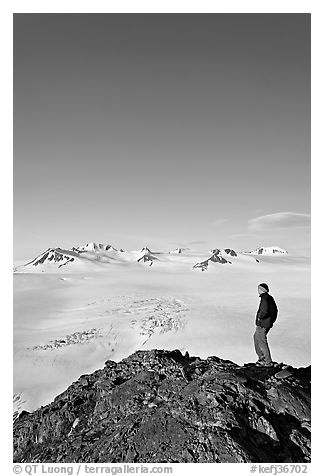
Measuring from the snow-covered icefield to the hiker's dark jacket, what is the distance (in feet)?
17.4

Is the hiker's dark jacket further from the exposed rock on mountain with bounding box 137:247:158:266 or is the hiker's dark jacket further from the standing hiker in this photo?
the exposed rock on mountain with bounding box 137:247:158:266

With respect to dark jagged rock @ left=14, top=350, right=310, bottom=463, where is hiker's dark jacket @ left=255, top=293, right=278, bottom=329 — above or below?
above

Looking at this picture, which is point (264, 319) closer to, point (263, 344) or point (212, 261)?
point (263, 344)

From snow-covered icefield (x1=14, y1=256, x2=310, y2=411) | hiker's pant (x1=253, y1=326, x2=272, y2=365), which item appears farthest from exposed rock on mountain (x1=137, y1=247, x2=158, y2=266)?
hiker's pant (x1=253, y1=326, x2=272, y2=365)

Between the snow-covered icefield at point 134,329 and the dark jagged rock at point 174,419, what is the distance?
12.4 feet

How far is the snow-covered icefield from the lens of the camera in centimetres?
1284

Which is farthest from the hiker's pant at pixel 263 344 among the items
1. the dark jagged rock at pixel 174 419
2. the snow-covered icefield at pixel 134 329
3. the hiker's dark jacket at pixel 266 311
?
the snow-covered icefield at pixel 134 329

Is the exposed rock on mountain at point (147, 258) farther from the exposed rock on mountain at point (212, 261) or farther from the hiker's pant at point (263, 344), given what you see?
the hiker's pant at point (263, 344)

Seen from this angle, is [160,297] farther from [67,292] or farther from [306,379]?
[306,379]

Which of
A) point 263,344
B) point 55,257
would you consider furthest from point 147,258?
point 263,344

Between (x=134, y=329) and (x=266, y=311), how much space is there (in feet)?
37.5

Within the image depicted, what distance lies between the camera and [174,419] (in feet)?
16.9

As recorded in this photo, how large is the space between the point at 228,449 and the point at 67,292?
1210 inches
